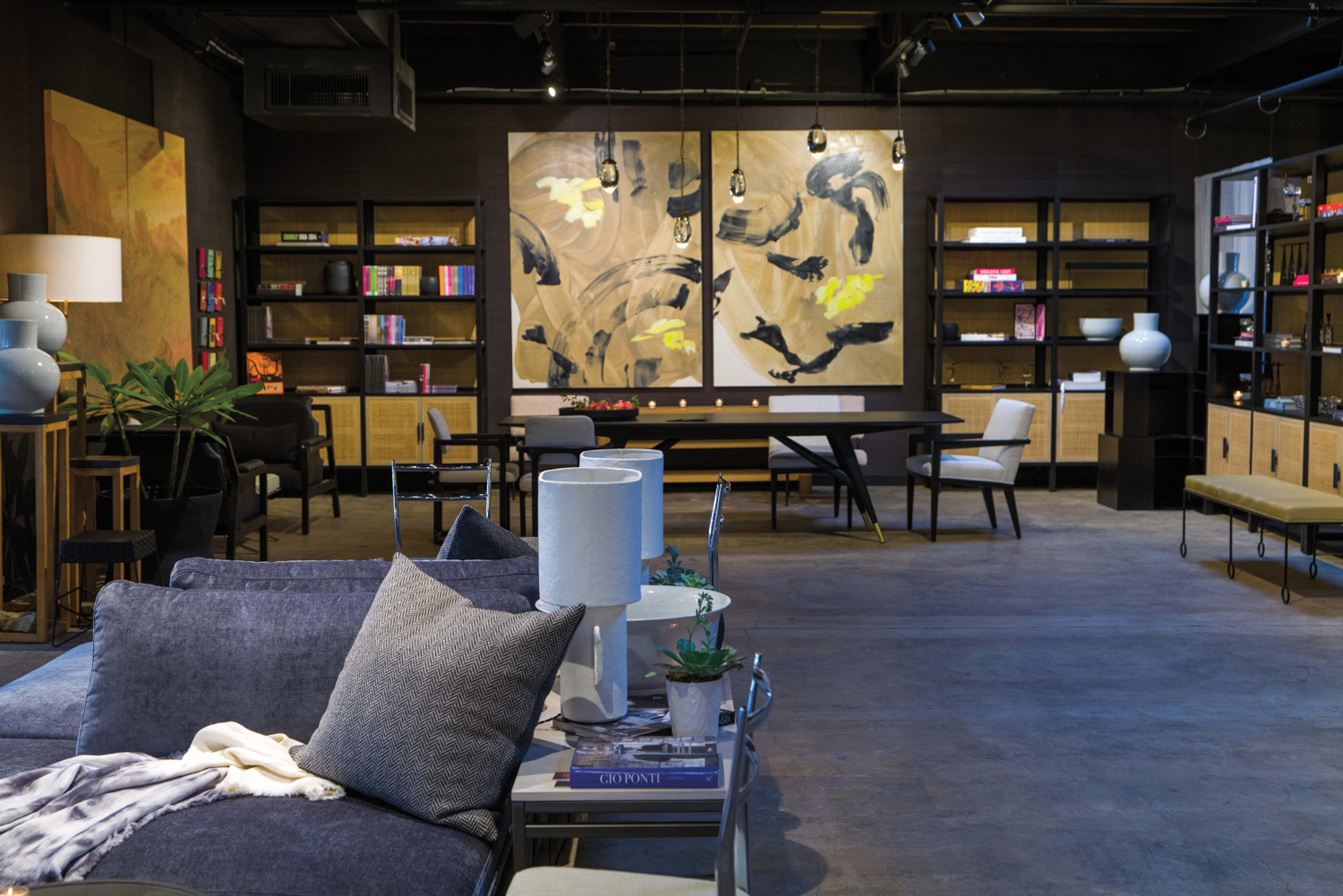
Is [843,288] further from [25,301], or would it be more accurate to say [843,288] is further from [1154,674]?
[25,301]

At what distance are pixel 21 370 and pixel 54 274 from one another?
2.84ft

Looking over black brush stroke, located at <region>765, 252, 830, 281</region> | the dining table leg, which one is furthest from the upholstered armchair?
black brush stroke, located at <region>765, 252, 830, 281</region>

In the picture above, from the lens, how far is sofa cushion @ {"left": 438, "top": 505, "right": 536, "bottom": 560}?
2.73 m

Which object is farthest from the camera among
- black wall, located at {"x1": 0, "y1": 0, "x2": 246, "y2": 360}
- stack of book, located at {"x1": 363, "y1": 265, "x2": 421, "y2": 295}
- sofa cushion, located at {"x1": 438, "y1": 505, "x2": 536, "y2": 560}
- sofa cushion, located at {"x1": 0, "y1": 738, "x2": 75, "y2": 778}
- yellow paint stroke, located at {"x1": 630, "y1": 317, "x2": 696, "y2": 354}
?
yellow paint stroke, located at {"x1": 630, "y1": 317, "x2": 696, "y2": 354}

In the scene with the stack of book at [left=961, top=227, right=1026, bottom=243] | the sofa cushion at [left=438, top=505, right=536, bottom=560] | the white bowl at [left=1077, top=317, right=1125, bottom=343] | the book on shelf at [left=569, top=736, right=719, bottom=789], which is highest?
the stack of book at [left=961, top=227, right=1026, bottom=243]

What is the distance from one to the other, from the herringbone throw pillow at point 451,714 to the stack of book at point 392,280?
740 cm

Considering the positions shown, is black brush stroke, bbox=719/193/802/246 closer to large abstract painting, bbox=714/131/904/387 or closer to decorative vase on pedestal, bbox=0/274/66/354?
large abstract painting, bbox=714/131/904/387

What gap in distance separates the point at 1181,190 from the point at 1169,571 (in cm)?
472

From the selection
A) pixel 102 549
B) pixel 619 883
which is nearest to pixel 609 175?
pixel 102 549

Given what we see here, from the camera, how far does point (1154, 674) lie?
4328 mm

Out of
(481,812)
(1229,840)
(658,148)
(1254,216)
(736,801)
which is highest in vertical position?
(658,148)

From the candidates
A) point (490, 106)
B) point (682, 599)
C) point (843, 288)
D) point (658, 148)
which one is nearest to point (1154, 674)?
point (682, 599)

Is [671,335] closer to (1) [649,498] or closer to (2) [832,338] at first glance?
(2) [832,338]

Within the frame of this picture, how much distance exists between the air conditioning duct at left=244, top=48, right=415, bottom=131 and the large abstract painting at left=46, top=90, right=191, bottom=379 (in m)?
0.72
